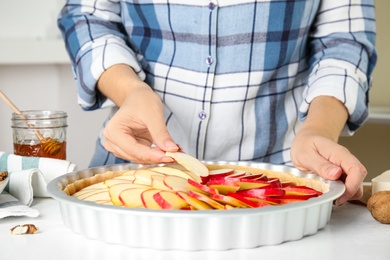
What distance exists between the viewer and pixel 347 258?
0.73 m

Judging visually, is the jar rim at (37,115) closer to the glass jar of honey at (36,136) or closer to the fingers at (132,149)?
the glass jar of honey at (36,136)

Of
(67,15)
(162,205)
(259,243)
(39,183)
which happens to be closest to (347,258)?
(259,243)

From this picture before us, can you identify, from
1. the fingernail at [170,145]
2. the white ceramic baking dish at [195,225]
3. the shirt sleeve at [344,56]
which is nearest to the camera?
the white ceramic baking dish at [195,225]

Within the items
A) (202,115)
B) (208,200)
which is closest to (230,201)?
(208,200)

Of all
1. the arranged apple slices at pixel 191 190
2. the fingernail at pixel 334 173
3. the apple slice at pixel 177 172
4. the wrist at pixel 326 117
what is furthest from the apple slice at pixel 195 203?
the wrist at pixel 326 117

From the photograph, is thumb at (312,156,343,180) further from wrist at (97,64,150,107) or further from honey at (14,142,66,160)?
honey at (14,142,66,160)

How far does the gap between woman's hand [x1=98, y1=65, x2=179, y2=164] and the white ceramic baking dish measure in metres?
0.19

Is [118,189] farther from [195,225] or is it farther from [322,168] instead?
[322,168]

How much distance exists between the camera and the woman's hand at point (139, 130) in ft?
3.09

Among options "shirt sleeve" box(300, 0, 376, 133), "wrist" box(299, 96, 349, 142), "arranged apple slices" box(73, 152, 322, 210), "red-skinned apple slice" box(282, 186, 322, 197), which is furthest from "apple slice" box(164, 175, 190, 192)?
"shirt sleeve" box(300, 0, 376, 133)

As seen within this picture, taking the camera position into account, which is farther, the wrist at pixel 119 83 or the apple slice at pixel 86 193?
the wrist at pixel 119 83

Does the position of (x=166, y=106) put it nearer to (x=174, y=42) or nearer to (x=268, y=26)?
(x=174, y=42)

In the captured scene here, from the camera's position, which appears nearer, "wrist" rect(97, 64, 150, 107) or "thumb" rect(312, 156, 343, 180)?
"thumb" rect(312, 156, 343, 180)

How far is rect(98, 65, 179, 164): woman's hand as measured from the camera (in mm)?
942
